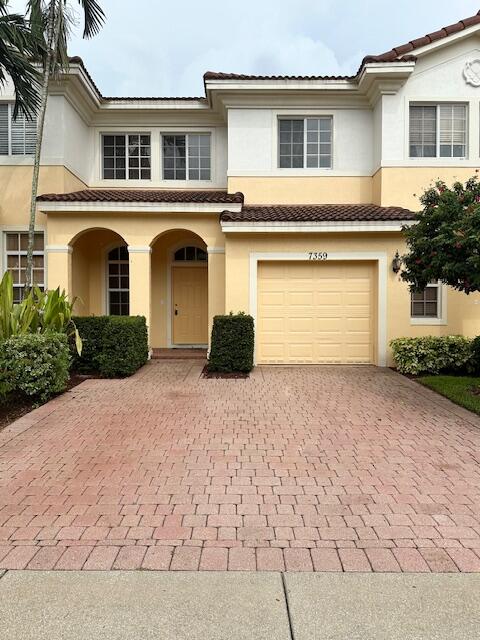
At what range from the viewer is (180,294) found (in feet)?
47.4

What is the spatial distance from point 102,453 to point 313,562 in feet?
10.1

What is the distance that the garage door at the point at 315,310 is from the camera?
11719 mm

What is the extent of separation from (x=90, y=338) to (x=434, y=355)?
8.06 metres

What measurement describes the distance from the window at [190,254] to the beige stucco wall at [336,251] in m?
3.10

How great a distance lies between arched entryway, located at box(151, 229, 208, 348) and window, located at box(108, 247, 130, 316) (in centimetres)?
90

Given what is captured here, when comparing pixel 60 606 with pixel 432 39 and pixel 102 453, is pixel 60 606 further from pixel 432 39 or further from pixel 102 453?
pixel 432 39

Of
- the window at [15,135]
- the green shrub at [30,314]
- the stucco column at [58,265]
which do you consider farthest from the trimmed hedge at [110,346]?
the window at [15,135]

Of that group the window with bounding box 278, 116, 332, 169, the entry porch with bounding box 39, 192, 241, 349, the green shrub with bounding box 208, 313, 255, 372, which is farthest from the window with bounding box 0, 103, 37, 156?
the green shrub with bounding box 208, 313, 255, 372

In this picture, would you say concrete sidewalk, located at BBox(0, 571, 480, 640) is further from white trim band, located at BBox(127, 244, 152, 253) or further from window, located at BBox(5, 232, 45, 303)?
window, located at BBox(5, 232, 45, 303)

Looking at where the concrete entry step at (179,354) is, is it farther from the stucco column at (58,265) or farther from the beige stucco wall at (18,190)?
the beige stucco wall at (18,190)

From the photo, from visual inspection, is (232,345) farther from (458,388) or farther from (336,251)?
(458,388)

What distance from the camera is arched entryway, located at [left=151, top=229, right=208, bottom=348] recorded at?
14.3 meters

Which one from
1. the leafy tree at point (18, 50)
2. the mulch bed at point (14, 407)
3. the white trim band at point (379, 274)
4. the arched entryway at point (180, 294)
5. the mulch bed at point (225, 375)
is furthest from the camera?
the arched entryway at point (180, 294)

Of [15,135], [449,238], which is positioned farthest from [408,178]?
[15,135]
